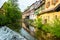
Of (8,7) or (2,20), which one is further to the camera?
(8,7)

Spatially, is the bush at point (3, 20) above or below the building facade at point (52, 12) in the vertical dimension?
below

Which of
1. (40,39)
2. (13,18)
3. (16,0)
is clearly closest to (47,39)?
(40,39)

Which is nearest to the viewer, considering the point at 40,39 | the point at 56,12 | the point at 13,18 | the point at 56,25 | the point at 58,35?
the point at 58,35

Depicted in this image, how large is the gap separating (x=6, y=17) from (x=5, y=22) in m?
0.74

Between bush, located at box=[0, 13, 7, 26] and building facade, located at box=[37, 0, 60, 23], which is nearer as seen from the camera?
building facade, located at box=[37, 0, 60, 23]

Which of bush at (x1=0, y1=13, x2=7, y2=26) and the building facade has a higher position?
the building facade

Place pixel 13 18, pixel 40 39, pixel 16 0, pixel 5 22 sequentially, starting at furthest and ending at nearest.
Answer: pixel 16 0, pixel 13 18, pixel 5 22, pixel 40 39

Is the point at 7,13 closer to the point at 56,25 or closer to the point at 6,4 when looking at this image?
the point at 6,4

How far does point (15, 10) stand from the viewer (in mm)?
17953

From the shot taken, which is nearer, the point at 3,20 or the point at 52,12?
the point at 52,12

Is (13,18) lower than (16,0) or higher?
lower

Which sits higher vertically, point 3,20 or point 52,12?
point 52,12

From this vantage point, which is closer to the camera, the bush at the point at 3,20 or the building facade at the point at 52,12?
the building facade at the point at 52,12

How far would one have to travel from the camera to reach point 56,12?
8.47 m
